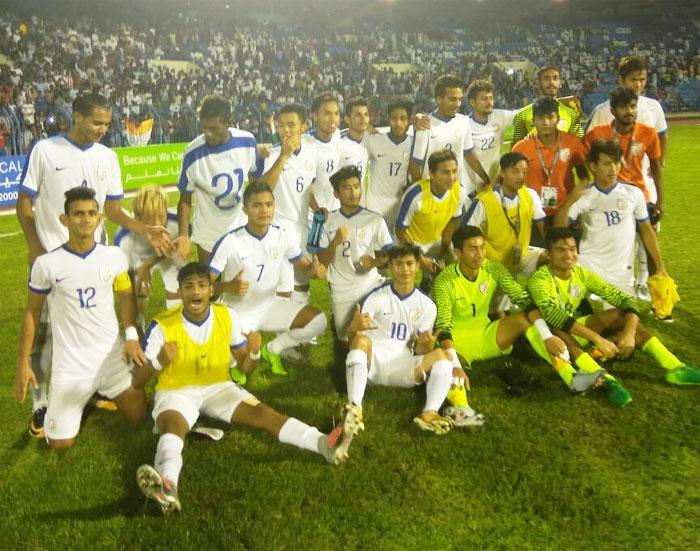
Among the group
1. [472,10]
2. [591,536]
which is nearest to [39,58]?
[591,536]

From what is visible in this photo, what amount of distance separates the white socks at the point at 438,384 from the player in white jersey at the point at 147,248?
2.28m

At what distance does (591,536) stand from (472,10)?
49814 millimetres

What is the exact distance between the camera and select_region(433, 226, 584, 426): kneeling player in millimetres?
4766

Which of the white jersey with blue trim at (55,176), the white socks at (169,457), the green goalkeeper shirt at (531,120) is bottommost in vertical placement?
the white socks at (169,457)

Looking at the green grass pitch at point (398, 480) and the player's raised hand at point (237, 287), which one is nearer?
the green grass pitch at point (398, 480)

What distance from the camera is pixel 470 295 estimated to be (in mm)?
4918

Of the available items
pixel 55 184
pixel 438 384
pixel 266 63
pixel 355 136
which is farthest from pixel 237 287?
pixel 266 63

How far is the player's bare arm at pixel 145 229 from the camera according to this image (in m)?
4.24

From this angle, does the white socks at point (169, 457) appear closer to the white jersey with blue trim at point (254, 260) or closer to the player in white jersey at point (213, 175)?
the white jersey with blue trim at point (254, 260)

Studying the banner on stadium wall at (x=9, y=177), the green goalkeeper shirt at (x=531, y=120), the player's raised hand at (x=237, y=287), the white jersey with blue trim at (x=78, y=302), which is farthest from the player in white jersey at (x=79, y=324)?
the banner on stadium wall at (x=9, y=177)

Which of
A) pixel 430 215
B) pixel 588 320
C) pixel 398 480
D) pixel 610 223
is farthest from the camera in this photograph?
pixel 430 215

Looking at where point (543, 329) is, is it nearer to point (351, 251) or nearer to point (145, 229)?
point (351, 251)

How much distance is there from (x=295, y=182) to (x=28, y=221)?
7.58ft

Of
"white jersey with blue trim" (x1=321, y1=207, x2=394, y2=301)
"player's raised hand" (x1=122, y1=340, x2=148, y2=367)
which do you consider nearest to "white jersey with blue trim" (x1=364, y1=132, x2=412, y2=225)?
"white jersey with blue trim" (x1=321, y1=207, x2=394, y2=301)
